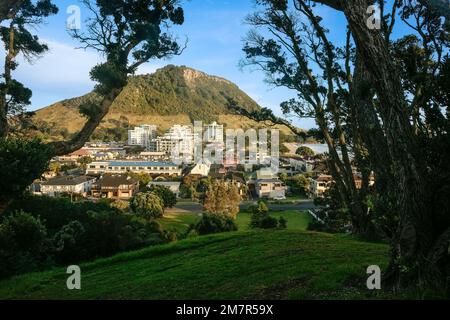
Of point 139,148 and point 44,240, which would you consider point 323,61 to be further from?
point 139,148

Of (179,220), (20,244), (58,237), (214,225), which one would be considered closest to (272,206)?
(179,220)

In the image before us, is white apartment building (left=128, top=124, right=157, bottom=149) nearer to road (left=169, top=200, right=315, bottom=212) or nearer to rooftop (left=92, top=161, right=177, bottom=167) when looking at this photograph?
rooftop (left=92, top=161, right=177, bottom=167)

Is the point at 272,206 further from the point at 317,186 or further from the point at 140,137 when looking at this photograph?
the point at 140,137

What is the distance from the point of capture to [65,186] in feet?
178

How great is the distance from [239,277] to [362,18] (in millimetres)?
4781

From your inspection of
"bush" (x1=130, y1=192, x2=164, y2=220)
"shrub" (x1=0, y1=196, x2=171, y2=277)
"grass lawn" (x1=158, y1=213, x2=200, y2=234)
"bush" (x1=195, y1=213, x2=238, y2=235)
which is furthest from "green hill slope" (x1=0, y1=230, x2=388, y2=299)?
"bush" (x1=130, y1=192, x2=164, y2=220)

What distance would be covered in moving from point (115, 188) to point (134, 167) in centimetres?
1874

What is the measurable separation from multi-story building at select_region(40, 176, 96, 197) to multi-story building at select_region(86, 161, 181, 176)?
13.7 m

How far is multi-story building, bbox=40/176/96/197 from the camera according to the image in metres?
53.3

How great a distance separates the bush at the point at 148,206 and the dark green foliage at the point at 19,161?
2386 centimetres

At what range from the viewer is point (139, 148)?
120875 mm

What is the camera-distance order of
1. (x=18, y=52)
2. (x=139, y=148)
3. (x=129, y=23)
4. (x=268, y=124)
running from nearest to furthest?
1. (x=129, y=23)
2. (x=18, y=52)
3. (x=268, y=124)
4. (x=139, y=148)

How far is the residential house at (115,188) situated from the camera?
55.3m
